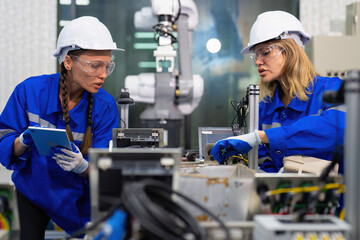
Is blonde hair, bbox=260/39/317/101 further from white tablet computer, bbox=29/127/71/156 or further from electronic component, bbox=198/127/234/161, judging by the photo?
white tablet computer, bbox=29/127/71/156

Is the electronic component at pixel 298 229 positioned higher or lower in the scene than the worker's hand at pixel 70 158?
lower

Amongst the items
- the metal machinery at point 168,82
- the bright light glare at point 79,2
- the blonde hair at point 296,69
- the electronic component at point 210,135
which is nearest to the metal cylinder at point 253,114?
the blonde hair at point 296,69

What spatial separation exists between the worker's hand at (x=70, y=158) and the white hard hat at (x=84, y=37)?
47 centimetres

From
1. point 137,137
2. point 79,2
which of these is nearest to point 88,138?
point 137,137

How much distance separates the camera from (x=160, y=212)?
687 millimetres

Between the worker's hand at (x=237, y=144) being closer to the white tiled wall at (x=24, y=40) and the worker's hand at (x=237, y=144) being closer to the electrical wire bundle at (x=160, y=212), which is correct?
the electrical wire bundle at (x=160, y=212)

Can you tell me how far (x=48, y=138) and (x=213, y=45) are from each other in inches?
109

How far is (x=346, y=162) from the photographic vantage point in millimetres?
712

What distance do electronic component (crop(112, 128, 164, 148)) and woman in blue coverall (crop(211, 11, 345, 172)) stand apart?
10.1 inches

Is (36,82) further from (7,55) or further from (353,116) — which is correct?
(7,55)

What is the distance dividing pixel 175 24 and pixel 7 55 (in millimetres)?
1704

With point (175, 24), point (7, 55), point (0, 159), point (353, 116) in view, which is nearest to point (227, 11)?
point (175, 24)

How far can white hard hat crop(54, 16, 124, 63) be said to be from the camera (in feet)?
5.23

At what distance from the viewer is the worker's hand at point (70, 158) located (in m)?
1.40
